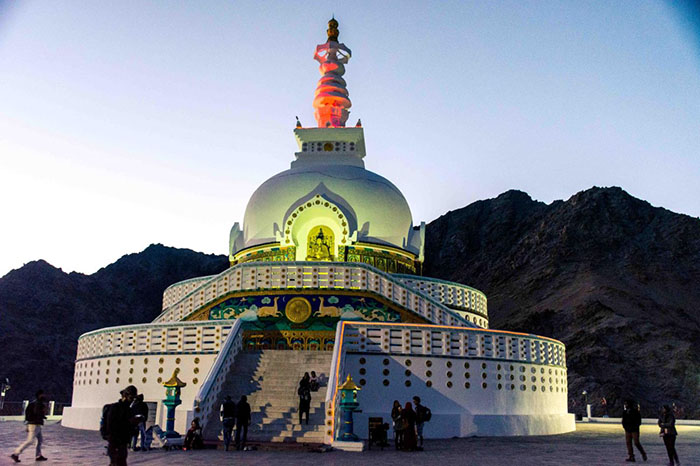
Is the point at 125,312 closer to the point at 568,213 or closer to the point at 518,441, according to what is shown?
the point at 568,213

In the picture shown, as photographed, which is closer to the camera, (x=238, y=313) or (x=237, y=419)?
(x=237, y=419)

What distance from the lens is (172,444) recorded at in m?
16.8

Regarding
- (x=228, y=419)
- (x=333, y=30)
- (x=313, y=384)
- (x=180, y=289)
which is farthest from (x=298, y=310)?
(x=333, y=30)

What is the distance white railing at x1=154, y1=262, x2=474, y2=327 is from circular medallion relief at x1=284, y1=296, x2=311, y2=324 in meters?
0.49

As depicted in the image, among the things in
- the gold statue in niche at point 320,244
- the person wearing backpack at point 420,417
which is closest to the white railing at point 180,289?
the gold statue in niche at point 320,244

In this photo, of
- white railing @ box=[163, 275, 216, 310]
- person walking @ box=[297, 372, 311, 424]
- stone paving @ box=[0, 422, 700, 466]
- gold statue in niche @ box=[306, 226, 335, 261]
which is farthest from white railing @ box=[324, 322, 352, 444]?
white railing @ box=[163, 275, 216, 310]

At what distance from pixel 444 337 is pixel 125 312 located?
79.4 m

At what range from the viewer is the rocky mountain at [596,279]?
6038cm

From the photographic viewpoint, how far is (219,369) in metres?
20.1

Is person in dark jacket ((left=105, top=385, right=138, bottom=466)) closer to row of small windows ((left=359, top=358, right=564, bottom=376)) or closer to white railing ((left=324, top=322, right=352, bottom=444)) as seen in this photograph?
white railing ((left=324, top=322, right=352, bottom=444))

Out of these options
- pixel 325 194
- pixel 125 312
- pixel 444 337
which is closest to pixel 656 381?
pixel 325 194

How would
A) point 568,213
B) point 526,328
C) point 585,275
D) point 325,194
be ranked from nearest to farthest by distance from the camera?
point 325,194 < point 526,328 < point 585,275 < point 568,213

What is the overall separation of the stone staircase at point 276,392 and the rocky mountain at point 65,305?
50930 millimetres

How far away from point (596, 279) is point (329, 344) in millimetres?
66783
